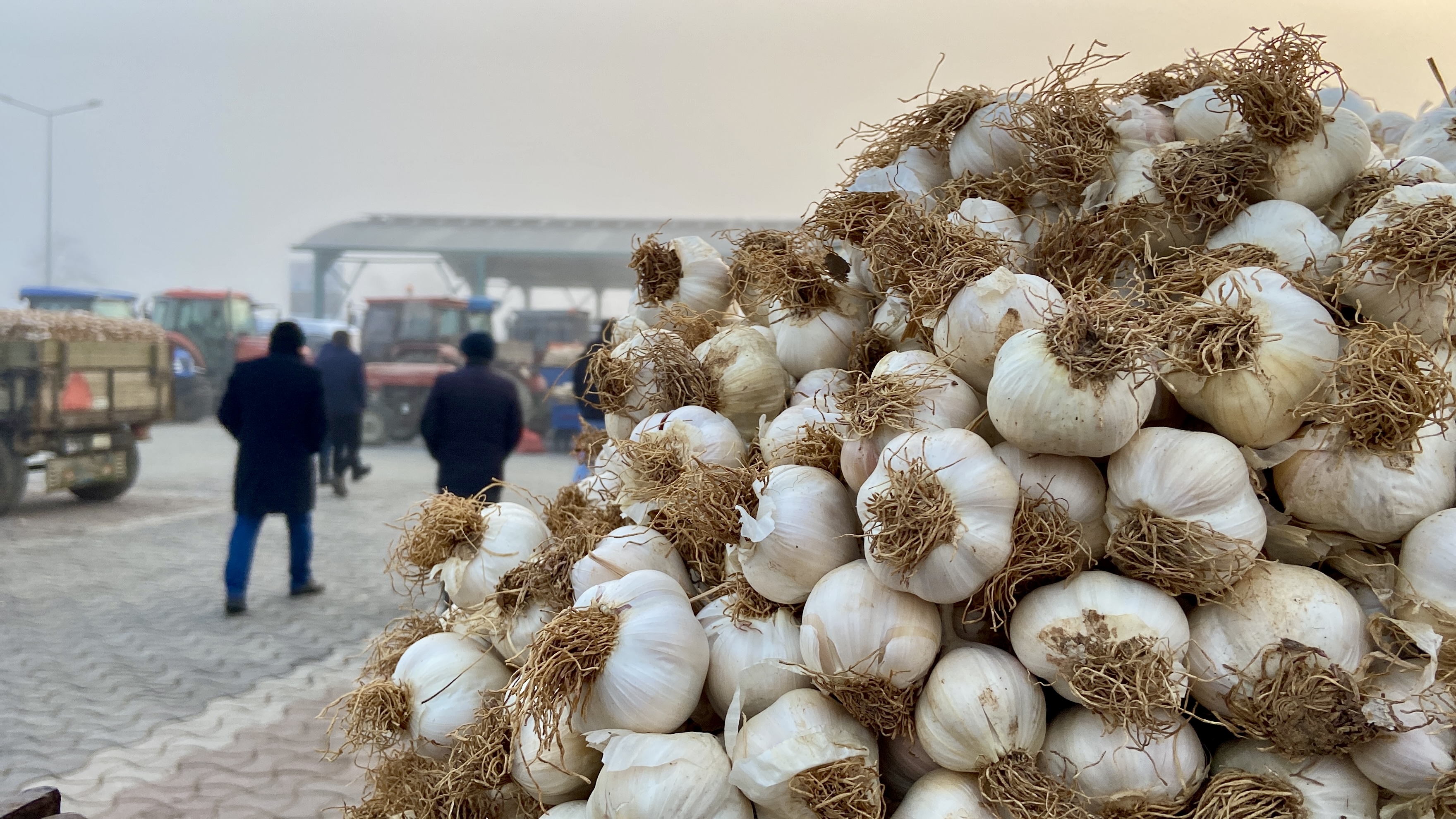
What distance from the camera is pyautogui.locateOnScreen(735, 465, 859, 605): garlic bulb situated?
1169 mm

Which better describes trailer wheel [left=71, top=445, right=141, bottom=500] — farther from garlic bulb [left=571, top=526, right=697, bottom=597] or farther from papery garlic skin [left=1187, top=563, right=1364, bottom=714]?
papery garlic skin [left=1187, top=563, right=1364, bottom=714]

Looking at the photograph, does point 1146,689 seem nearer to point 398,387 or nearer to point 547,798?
point 547,798

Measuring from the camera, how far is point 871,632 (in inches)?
42.1

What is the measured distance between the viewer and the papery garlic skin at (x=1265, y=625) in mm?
1033

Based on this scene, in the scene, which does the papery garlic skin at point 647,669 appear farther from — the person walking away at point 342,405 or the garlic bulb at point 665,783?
the person walking away at point 342,405

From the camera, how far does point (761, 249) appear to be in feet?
5.40

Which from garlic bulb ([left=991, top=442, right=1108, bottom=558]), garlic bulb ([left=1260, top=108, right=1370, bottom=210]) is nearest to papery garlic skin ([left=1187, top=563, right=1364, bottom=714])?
garlic bulb ([left=991, top=442, right=1108, bottom=558])

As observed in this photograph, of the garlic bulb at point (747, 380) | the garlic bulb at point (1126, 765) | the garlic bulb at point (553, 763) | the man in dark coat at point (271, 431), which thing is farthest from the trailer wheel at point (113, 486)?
the garlic bulb at point (1126, 765)

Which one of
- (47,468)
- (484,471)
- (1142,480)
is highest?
(1142,480)

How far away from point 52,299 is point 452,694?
9839 millimetres

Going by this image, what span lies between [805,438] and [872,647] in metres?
0.35

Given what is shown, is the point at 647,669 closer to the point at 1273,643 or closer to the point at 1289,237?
the point at 1273,643

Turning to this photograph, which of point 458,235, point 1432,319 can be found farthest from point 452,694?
point 458,235

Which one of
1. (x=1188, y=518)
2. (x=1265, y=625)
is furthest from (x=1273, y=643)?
(x=1188, y=518)
